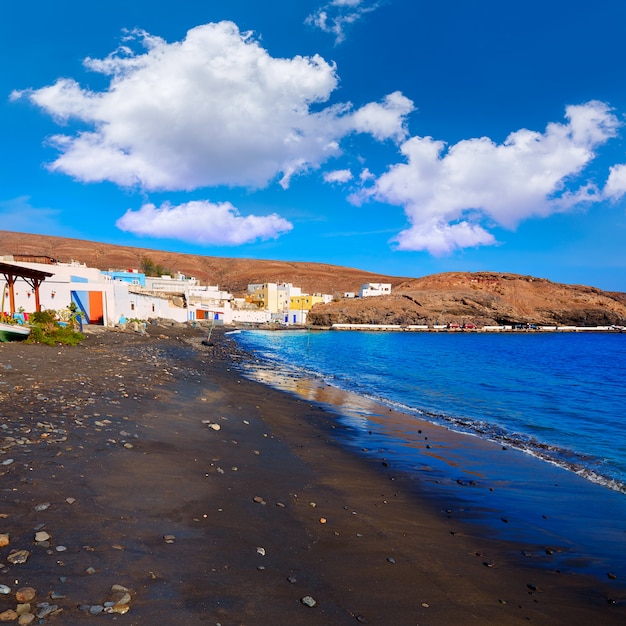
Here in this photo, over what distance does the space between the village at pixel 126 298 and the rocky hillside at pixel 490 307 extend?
1253 centimetres

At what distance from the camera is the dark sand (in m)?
3.71

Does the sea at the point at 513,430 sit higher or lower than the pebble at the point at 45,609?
lower

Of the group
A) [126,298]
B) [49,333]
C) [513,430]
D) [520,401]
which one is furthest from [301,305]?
[513,430]

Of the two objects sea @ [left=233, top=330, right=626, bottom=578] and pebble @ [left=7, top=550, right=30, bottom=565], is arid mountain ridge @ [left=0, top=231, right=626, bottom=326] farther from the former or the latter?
pebble @ [left=7, top=550, right=30, bottom=565]

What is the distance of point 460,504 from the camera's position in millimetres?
7160

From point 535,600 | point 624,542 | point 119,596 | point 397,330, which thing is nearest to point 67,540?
point 119,596

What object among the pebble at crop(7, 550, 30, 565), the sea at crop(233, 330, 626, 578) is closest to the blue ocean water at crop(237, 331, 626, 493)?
the sea at crop(233, 330, 626, 578)

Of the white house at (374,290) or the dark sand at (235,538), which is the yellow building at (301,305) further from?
the dark sand at (235,538)

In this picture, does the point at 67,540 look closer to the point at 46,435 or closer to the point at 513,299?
the point at 46,435

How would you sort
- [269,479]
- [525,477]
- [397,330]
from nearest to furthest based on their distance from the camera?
[269,479] → [525,477] → [397,330]

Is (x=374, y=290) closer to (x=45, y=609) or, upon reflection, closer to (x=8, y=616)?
(x=45, y=609)

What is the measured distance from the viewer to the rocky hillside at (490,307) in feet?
390

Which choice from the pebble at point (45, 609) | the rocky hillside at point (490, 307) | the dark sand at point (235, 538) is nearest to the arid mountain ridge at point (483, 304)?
the rocky hillside at point (490, 307)

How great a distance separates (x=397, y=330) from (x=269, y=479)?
106m
